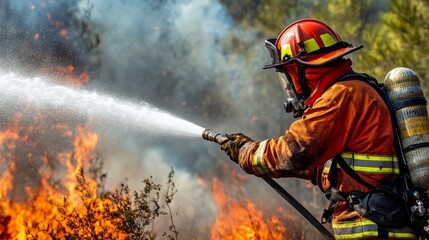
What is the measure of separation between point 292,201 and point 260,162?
629 millimetres

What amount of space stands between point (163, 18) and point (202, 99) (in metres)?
3.34

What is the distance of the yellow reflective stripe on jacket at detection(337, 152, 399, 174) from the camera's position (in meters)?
2.73

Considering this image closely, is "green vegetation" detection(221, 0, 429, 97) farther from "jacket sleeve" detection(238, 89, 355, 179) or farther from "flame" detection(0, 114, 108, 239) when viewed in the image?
"jacket sleeve" detection(238, 89, 355, 179)

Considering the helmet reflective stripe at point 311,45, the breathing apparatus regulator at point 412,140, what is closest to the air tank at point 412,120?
the breathing apparatus regulator at point 412,140

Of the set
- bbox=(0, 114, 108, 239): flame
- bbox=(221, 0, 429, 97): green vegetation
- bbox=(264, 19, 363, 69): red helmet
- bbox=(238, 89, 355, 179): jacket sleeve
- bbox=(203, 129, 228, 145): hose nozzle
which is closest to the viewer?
bbox=(238, 89, 355, 179): jacket sleeve

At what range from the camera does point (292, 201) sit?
133 inches

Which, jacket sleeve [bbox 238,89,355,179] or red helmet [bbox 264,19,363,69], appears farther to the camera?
red helmet [bbox 264,19,363,69]

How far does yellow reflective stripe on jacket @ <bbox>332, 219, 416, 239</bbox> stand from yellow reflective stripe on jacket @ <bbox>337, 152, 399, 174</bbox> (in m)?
0.31

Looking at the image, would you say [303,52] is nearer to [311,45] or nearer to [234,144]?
[311,45]

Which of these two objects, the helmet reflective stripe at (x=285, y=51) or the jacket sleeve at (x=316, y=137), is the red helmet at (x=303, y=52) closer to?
the helmet reflective stripe at (x=285, y=51)

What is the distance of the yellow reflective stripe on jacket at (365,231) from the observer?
2.71 m

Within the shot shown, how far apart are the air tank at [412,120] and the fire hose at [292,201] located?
0.77m

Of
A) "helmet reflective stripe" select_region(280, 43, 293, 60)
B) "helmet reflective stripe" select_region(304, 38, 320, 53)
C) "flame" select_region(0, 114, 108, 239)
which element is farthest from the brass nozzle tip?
"flame" select_region(0, 114, 108, 239)

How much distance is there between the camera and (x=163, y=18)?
14977 mm
